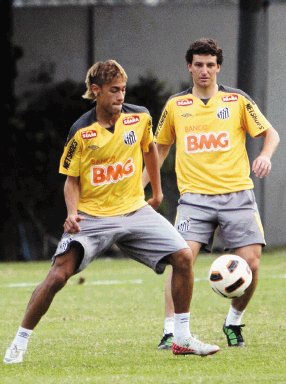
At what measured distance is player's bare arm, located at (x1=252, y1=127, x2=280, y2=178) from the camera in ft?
30.1

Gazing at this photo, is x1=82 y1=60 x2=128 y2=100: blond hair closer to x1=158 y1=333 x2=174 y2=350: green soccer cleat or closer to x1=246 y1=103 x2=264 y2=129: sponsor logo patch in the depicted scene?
x1=246 y1=103 x2=264 y2=129: sponsor logo patch

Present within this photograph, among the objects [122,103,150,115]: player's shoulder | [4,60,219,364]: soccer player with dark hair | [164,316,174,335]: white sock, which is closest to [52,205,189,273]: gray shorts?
[4,60,219,364]: soccer player with dark hair

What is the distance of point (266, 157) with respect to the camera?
9344 mm

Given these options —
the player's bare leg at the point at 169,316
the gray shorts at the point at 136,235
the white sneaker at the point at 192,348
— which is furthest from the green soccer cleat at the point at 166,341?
the gray shorts at the point at 136,235

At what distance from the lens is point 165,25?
22.2 metres

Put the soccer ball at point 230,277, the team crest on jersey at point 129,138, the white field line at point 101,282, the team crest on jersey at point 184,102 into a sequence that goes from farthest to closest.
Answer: the white field line at point 101,282 < the team crest on jersey at point 184,102 < the soccer ball at point 230,277 < the team crest on jersey at point 129,138

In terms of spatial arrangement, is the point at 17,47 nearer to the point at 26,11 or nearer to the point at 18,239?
the point at 26,11

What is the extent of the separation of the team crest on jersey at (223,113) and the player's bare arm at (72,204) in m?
1.54

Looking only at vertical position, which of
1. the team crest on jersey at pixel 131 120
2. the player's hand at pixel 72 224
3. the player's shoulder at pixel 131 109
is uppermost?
the player's shoulder at pixel 131 109

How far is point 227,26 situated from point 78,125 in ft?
44.6

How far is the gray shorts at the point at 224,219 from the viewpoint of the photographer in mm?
9812

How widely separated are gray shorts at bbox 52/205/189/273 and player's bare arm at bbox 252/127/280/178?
2.53ft

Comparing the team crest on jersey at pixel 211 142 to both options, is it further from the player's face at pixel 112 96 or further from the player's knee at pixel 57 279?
the player's knee at pixel 57 279

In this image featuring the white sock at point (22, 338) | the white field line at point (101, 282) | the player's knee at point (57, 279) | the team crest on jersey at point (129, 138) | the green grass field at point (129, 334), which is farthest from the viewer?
the white field line at point (101, 282)
